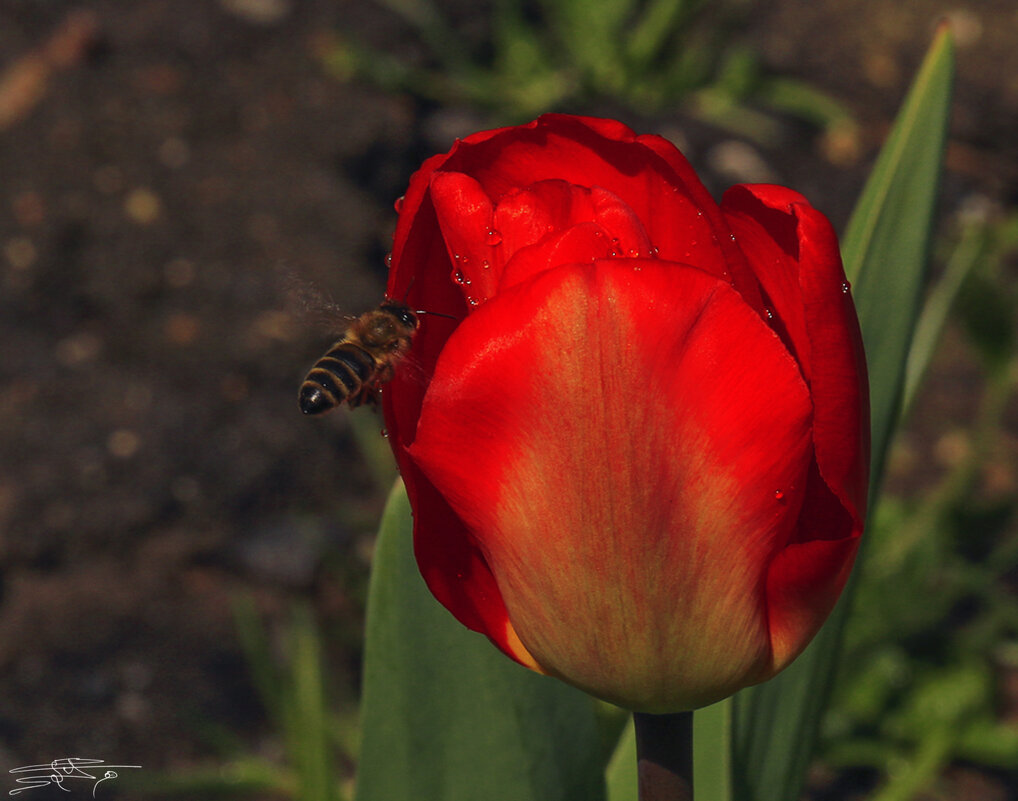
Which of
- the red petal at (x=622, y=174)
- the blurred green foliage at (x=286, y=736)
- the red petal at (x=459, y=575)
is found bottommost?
the blurred green foliage at (x=286, y=736)

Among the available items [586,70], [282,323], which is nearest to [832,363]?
[282,323]

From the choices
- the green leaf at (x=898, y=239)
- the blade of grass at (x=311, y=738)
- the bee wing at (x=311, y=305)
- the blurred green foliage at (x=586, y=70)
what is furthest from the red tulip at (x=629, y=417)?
the blurred green foliage at (x=586, y=70)

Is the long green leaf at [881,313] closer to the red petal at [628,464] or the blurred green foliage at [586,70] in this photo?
the red petal at [628,464]

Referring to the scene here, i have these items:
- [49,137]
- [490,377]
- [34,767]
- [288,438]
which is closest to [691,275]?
[490,377]

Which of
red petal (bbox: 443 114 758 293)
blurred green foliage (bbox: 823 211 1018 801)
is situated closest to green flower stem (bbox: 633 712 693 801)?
red petal (bbox: 443 114 758 293)

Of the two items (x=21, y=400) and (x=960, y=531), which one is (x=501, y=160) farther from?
(x=21, y=400)

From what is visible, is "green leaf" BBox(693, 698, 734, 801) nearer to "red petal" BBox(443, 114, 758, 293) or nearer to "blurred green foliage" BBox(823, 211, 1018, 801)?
"red petal" BBox(443, 114, 758, 293)
